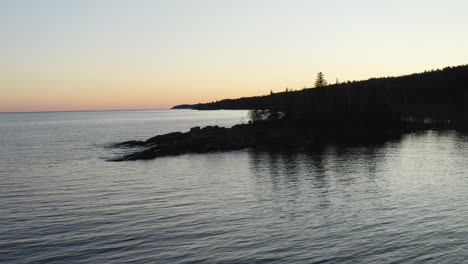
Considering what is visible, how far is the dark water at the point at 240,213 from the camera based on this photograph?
70.7ft

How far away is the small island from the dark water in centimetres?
2333

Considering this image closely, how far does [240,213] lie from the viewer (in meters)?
29.9

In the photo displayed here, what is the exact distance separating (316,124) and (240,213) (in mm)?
85423

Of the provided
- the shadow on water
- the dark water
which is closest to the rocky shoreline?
the shadow on water

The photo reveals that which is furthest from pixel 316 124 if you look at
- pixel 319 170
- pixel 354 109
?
pixel 319 170

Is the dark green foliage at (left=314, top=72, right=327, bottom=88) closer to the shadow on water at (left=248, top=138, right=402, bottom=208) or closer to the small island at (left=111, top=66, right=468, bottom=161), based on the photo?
the small island at (left=111, top=66, right=468, bottom=161)

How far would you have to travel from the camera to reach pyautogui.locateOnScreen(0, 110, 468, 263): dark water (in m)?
21.6

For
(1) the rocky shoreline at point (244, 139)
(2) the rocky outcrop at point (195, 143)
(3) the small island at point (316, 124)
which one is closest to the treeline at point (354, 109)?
(3) the small island at point (316, 124)

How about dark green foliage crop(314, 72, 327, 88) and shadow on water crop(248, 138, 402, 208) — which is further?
dark green foliage crop(314, 72, 327, 88)

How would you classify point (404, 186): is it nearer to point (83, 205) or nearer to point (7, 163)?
point (83, 205)

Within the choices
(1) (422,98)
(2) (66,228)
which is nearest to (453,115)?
(1) (422,98)

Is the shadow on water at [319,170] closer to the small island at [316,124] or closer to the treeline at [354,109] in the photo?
the small island at [316,124]

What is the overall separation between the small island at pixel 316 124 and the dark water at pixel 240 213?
2333cm

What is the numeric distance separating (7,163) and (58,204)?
3649 centimetres
